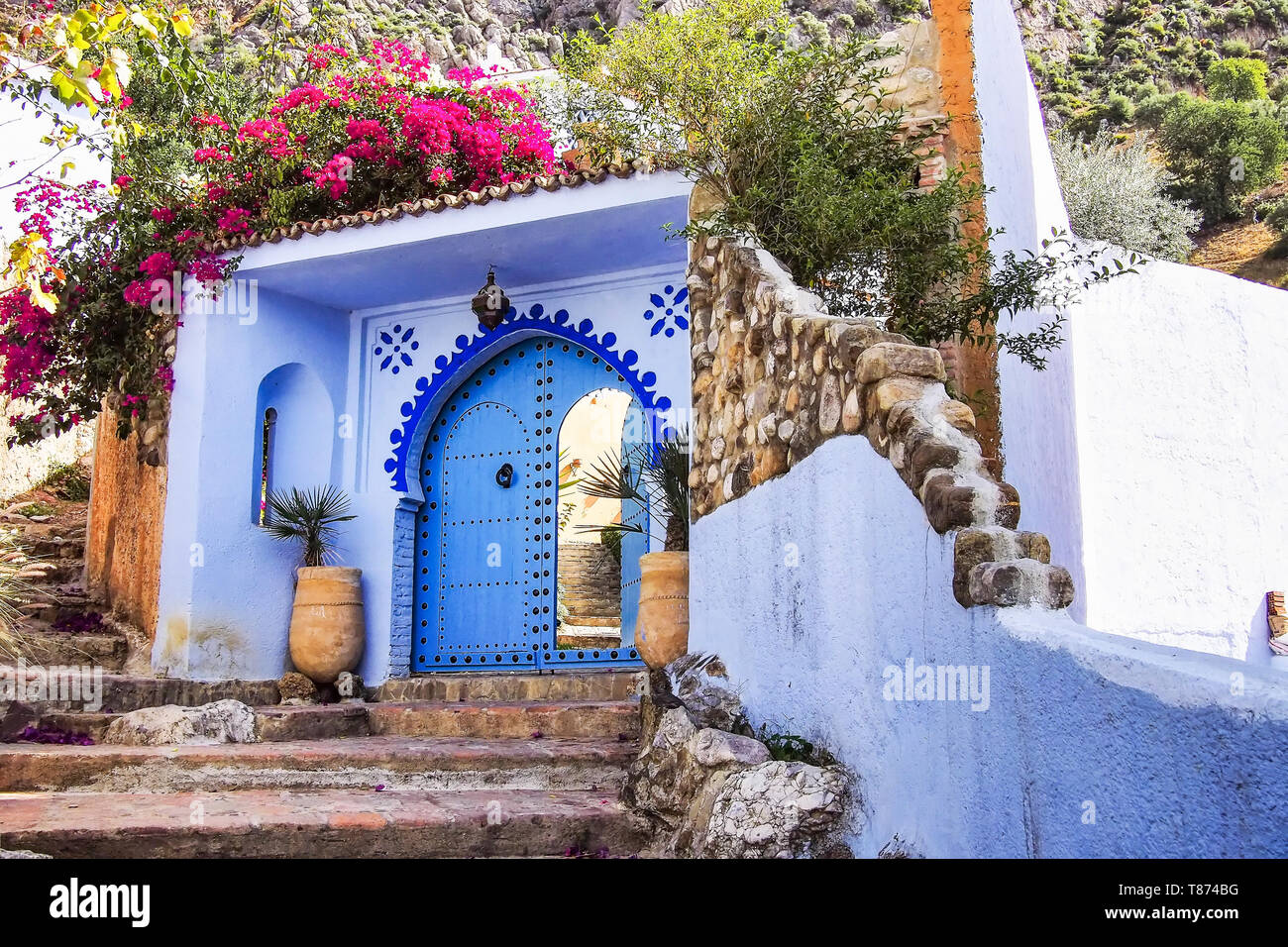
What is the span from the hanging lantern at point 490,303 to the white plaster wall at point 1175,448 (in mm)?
4441

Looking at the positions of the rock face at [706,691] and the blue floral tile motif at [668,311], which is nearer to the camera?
the rock face at [706,691]

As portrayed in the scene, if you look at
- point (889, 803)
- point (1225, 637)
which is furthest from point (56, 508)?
point (1225, 637)

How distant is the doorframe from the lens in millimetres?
8062

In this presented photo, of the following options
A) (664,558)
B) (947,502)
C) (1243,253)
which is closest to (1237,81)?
(1243,253)

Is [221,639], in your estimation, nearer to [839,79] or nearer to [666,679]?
[666,679]

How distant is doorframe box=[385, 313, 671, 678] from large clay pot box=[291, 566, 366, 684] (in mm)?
299

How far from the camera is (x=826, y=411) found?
4.44 m

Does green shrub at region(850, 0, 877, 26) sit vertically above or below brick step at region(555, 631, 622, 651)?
above

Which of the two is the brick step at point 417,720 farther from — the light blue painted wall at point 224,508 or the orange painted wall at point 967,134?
the orange painted wall at point 967,134

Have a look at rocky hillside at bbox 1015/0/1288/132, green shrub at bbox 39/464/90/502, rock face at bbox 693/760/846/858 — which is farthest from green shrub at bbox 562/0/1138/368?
rocky hillside at bbox 1015/0/1288/132

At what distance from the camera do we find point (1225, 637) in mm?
10695

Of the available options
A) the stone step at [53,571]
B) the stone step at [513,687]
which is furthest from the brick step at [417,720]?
the stone step at [53,571]

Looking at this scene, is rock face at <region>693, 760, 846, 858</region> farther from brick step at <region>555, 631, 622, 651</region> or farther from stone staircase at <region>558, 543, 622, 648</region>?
stone staircase at <region>558, 543, 622, 648</region>

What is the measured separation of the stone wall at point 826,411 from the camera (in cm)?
318
